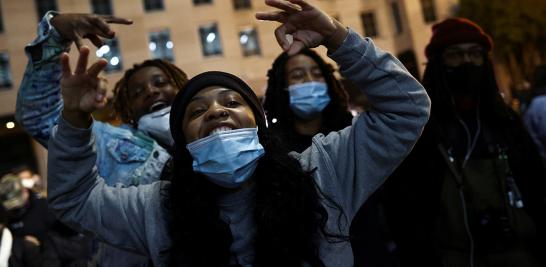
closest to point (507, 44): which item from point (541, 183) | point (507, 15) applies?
point (507, 15)

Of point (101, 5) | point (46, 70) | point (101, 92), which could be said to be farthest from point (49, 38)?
point (101, 5)

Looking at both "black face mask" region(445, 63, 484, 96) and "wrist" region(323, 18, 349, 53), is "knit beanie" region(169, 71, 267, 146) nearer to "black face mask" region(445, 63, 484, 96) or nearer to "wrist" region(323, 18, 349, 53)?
"wrist" region(323, 18, 349, 53)

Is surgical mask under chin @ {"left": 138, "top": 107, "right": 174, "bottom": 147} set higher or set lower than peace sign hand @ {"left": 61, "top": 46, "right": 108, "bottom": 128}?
lower

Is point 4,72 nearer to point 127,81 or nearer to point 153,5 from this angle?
point 153,5

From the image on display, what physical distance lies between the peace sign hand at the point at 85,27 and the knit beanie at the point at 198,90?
56 centimetres

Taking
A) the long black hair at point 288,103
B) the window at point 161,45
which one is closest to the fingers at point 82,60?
the long black hair at point 288,103

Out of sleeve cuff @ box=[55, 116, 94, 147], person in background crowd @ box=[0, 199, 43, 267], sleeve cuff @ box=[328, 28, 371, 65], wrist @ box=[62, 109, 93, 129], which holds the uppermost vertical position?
sleeve cuff @ box=[328, 28, 371, 65]

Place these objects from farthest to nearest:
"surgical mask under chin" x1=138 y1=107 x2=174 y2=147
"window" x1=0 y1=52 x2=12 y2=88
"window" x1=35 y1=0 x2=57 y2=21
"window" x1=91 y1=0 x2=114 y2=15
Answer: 1. "window" x1=91 y1=0 x2=114 y2=15
2. "window" x1=35 y1=0 x2=57 y2=21
3. "window" x1=0 y1=52 x2=12 y2=88
4. "surgical mask under chin" x1=138 y1=107 x2=174 y2=147

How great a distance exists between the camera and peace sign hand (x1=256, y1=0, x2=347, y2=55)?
1620 mm

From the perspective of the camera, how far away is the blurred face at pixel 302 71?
310 centimetres

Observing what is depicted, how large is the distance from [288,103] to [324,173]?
1312 mm

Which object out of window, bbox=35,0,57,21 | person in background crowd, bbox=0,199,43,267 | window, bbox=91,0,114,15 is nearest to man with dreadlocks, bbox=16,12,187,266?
person in background crowd, bbox=0,199,43,267

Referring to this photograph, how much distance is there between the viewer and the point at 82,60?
1536 mm

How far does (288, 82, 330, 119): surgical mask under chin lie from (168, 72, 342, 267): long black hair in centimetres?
109
